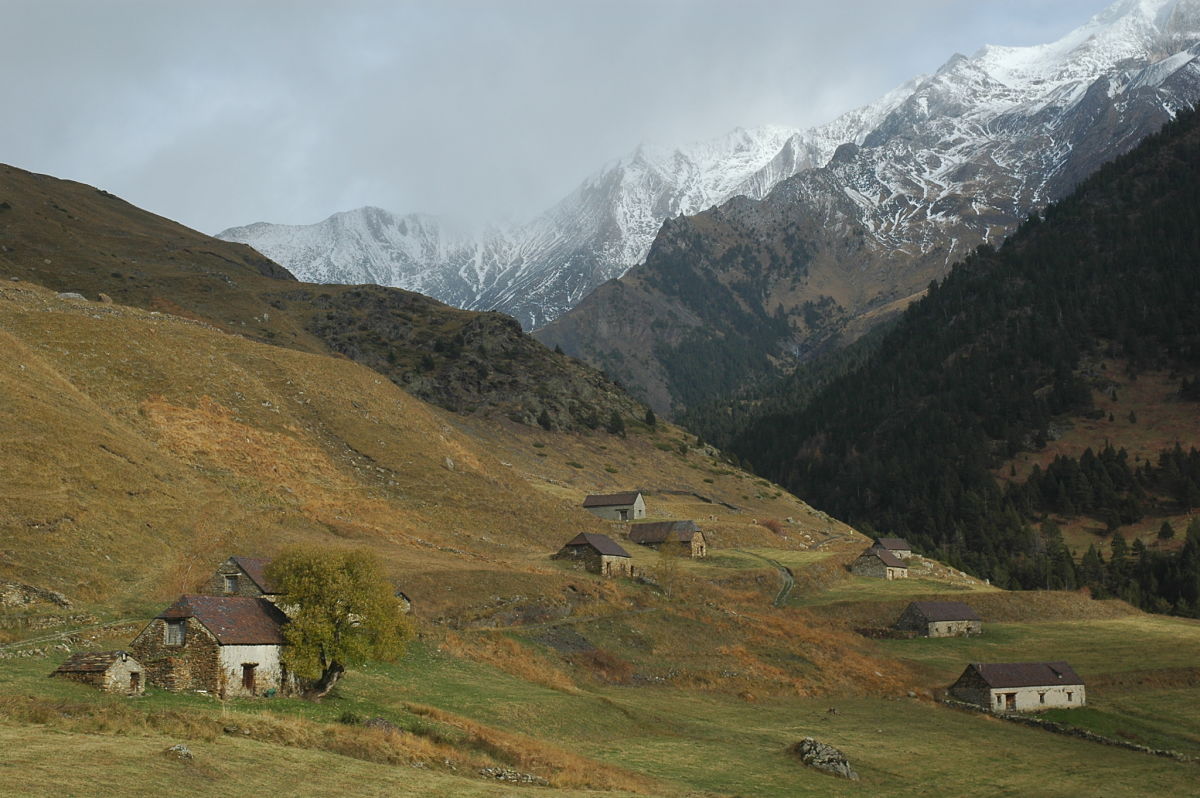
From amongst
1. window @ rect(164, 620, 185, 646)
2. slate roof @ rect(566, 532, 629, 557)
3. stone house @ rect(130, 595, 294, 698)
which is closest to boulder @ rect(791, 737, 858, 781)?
stone house @ rect(130, 595, 294, 698)

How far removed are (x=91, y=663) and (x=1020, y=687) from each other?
2197 inches

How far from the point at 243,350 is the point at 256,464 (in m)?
36.3

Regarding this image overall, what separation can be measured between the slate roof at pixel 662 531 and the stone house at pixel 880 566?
19.7 meters

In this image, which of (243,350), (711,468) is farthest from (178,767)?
(711,468)

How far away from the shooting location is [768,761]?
47250 mm

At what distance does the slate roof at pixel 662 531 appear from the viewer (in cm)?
11456

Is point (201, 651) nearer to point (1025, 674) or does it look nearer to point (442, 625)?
point (442, 625)

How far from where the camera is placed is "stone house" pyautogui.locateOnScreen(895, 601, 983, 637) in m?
90.9

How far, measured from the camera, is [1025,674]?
68500 millimetres

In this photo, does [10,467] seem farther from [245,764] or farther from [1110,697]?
[1110,697]

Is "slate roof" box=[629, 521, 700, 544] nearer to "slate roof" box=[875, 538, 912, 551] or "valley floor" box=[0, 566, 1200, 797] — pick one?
"slate roof" box=[875, 538, 912, 551]

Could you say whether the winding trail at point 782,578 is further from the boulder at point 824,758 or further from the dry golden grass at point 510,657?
Answer: the boulder at point 824,758

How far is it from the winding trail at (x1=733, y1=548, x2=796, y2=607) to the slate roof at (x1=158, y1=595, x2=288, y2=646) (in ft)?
201

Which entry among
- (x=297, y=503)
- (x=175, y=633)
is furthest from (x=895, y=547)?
(x=175, y=633)
